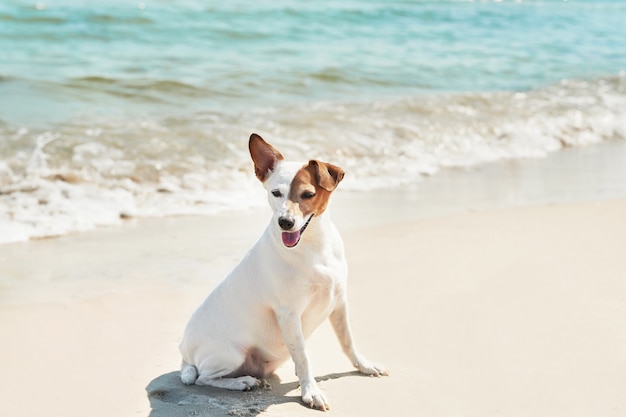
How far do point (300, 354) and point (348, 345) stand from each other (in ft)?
1.43

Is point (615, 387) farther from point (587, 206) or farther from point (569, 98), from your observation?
point (569, 98)

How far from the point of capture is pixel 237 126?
10.6 meters

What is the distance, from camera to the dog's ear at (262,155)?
3803 mm

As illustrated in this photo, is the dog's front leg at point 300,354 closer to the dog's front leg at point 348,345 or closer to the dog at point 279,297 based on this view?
Result: the dog at point 279,297

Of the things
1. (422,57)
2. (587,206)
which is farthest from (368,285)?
(422,57)

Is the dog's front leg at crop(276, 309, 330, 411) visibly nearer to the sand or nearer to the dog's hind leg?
the sand

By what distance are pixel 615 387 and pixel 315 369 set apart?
147cm

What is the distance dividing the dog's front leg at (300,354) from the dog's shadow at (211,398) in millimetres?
94

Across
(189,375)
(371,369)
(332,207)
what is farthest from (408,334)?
(332,207)

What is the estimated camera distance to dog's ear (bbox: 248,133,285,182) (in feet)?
12.5

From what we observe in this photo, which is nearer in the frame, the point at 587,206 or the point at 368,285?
the point at 368,285

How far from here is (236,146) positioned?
982 cm

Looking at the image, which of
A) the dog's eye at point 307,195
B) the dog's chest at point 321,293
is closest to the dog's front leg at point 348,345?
the dog's chest at point 321,293

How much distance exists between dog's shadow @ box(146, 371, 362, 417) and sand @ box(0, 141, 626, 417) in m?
0.01
